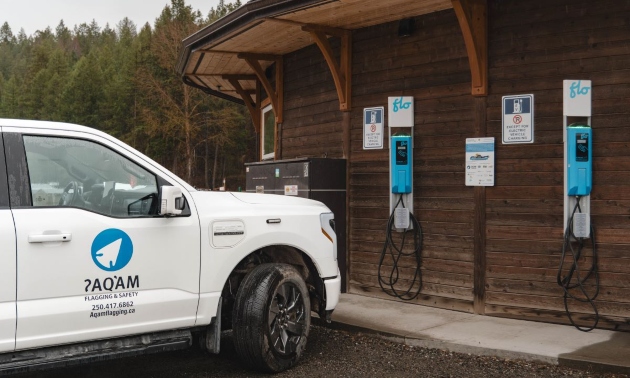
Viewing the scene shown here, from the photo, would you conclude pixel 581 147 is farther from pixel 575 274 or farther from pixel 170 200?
pixel 170 200

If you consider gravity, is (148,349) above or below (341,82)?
below

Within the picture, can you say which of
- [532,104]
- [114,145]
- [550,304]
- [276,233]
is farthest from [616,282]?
[114,145]

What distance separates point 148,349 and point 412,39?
5341 mm

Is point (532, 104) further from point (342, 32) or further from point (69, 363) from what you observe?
point (69, 363)

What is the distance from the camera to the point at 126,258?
4953 mm

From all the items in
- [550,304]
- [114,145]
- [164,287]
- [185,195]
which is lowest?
[550,304]

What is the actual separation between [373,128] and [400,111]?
59 centimetres

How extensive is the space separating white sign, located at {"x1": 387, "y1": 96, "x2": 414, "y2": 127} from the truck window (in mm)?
4176

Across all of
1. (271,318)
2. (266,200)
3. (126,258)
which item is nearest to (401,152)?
(266,200)

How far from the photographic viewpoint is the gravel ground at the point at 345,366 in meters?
5.75

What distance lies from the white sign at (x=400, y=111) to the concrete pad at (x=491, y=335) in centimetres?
227

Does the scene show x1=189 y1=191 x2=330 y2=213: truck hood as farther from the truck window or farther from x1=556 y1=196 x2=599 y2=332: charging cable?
x1=556 y1=196 x2=599 y2=332: charging cable

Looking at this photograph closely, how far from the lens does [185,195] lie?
537 cm

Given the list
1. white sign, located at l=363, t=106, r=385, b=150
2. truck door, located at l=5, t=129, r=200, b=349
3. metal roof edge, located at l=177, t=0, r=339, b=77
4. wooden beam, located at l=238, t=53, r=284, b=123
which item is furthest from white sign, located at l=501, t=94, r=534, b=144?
wooden beam, located at l=238, t=53, r=284, b=123
